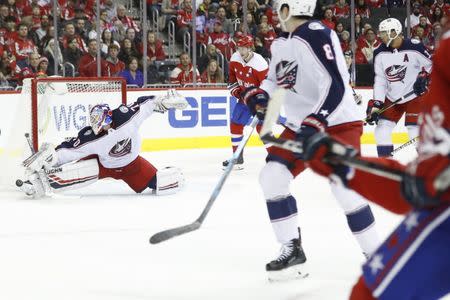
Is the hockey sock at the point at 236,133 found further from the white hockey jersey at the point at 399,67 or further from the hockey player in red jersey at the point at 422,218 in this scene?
the hockey player in red jersey at the point at 422,218

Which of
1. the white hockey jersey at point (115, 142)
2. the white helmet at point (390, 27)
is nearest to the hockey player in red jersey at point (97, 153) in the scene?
the white hockey jersey at point (115, 142)

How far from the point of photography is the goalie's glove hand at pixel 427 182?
1485mm

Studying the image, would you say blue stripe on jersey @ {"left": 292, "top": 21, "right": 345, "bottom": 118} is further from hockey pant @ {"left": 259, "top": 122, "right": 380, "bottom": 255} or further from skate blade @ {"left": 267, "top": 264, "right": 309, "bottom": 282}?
skate blade @ {"left": 267, "top": 264, "right": 309, "bottom": 282}

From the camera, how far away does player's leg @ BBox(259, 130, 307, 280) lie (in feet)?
10.5

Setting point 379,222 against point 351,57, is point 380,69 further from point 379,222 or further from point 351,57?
point 351,57

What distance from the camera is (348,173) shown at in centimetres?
175

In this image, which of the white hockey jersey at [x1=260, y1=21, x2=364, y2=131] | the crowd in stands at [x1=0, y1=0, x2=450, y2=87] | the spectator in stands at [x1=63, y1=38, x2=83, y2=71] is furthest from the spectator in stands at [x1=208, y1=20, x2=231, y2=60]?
the white hockey jersey at [x1=260, y1=21, x2=364, y2=131]

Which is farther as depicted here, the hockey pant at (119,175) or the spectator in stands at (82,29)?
the spectator in stands at (82,29)

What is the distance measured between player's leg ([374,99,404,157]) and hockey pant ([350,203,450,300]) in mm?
4835

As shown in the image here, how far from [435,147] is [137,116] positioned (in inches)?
169

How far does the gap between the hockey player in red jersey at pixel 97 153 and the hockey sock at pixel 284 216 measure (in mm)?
2550

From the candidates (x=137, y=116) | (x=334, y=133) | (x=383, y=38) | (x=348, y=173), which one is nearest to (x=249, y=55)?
(x=383, y=38)

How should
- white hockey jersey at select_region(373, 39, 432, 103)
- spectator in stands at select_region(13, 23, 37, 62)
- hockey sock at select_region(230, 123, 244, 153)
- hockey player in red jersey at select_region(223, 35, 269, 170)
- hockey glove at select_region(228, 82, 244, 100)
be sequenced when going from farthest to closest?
spectator in stands at select_region(13, 23, 37, 62), hockey sock at select_region(230, 123, 244, 153), hockey player in red jersey at select_region(223, 35, 269, 170), hockey glove at select_region(228, 82, 244, 100), white hockey jersey at select_region(373, 39, 432, 103)

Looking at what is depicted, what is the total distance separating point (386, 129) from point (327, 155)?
487cm
